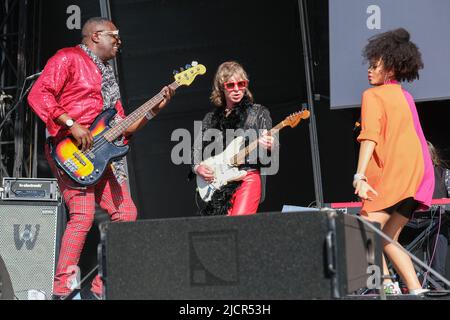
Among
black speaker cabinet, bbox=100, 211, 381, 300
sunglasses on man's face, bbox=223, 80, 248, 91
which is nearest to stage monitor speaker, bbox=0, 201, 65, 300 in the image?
sunglasses on man's face, bbox=223, 80, 248, 91

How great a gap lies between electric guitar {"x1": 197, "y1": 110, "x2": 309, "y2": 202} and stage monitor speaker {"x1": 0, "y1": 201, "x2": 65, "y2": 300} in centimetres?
121

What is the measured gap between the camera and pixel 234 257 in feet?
7.07

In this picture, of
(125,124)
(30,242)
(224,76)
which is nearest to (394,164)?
(224,76)

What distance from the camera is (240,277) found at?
2.14 m

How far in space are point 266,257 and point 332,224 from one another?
0.75ft

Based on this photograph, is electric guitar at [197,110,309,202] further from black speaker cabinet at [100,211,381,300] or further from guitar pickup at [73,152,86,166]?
black speaker cabinet at [100,211,381,300]

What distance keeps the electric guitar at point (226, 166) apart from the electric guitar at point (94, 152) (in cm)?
56

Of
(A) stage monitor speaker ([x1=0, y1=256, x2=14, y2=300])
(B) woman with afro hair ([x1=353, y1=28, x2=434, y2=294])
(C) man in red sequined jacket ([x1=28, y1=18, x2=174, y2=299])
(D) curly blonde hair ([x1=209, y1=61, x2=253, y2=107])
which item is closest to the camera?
(A) stage monitor speaker ([x1=0, y1=256, x2=14, y2=300])

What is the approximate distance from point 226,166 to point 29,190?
1594 millimetres

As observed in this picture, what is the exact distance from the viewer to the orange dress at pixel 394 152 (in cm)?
326

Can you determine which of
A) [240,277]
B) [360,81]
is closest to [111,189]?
[240,277]

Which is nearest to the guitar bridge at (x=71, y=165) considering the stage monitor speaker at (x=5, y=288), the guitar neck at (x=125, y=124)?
the guitar neck at (x=125, y=124)

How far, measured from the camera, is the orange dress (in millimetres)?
3262

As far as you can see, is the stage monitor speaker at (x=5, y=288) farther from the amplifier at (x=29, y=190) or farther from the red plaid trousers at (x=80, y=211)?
the amplifier at (x=29, y=190)
